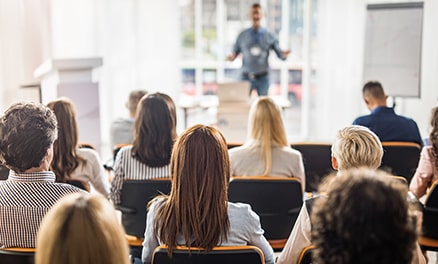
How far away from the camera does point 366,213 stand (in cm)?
117

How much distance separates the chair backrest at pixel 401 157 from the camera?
11.5 feet

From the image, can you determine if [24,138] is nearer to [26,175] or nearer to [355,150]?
[26,175]

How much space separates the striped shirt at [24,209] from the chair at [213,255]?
52 cm

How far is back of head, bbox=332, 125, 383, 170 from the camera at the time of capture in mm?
2250

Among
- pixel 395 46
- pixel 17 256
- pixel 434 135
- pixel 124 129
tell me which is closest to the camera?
pixel 17 256

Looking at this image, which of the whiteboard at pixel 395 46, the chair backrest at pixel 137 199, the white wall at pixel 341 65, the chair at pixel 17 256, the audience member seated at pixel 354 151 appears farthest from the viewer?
the white wall at pixel 341 65

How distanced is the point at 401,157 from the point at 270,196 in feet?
3.84

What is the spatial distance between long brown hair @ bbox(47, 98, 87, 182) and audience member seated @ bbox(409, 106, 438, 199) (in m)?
1.95

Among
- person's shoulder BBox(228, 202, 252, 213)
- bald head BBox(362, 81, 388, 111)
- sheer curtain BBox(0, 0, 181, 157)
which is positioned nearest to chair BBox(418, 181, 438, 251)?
person's shoulder BBox(228, 202, 252, 213)

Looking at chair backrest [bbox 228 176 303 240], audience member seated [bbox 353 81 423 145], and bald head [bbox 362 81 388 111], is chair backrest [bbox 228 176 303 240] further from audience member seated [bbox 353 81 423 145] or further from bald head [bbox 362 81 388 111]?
bald head [bbox 362 81 388 111]

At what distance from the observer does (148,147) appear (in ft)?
10.3

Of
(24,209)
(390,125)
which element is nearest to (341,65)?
(390,125)

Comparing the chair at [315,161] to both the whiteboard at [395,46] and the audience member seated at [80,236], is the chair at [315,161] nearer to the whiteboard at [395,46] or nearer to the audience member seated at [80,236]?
the audience member seated at [80,236]

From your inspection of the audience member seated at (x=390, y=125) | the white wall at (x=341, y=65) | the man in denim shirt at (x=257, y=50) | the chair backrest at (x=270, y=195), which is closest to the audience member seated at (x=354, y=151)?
the chair backrest at (x=270, y=195)
